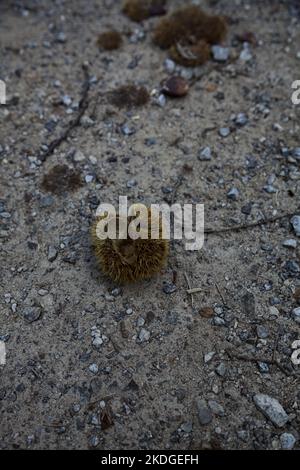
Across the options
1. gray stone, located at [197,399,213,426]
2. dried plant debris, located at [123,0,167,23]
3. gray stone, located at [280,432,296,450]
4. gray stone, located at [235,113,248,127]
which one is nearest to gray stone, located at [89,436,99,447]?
gray stone, located at [197,399,213,426]

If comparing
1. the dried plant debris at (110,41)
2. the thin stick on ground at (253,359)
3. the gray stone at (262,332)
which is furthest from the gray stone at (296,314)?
the dried plant debris at (110,41)

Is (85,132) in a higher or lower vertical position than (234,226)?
higher

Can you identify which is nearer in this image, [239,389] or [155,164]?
[239,389]

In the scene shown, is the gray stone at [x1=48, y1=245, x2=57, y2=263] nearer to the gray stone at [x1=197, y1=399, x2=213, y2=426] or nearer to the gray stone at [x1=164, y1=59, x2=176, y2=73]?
the gray stone at [x1=197, y1=399, x2=213, y2=426]

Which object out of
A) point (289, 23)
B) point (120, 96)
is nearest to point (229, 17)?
point (289, 23)

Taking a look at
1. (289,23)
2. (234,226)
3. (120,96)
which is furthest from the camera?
(289,23)

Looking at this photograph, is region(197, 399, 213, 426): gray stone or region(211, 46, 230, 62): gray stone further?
region(211, 46, 230, 62): gray stone

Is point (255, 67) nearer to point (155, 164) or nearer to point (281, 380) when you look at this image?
point (155, 164)
